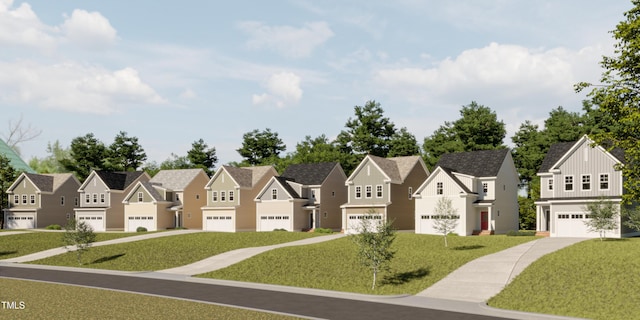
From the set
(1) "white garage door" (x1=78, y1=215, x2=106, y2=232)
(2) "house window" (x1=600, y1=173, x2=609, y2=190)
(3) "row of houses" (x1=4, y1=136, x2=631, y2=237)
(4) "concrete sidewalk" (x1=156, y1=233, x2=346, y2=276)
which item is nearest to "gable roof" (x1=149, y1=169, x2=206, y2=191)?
(3) "row of houses" (x1=4, y1=136, x2=631, y2=237)

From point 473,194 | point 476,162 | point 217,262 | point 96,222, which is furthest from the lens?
point 96,222

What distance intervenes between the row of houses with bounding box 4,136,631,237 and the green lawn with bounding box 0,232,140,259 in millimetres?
13481

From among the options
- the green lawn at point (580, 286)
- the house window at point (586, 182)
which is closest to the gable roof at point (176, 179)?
the house window at point (586, 182)

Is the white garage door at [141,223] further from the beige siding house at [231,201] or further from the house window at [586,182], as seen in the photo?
the house window at [586,182]

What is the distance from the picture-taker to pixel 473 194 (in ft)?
180

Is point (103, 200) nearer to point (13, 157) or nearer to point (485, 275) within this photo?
point (485, 275)

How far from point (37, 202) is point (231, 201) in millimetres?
31075

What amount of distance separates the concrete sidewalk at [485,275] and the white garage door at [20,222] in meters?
67.0

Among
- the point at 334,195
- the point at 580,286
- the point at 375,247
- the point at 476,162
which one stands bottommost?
the point at 580,286

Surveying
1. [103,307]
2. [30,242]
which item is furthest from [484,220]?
[30,242]

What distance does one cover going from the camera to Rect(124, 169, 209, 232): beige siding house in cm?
7369

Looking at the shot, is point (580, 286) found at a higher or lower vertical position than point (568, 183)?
lower

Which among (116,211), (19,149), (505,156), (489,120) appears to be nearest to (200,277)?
(505,156)

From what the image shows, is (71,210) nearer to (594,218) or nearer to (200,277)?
(200,277)
